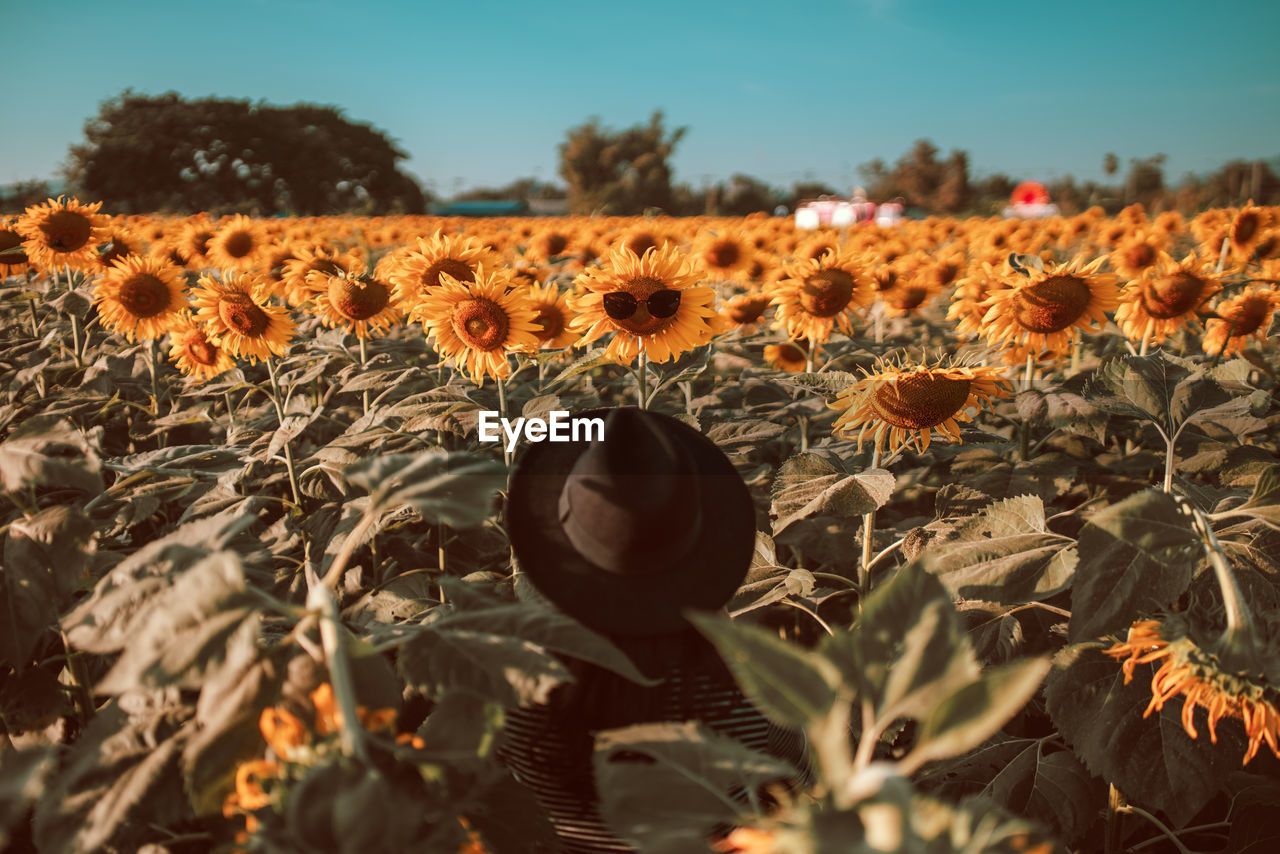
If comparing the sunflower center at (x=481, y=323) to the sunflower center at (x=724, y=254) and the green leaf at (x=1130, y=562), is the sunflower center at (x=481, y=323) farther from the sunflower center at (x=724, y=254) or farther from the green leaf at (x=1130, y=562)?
the sunflower center at (x=724, y=254)

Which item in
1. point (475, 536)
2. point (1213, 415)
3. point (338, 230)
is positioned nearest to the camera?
point (1213, 415)

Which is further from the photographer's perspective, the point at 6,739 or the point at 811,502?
the point at 811,502

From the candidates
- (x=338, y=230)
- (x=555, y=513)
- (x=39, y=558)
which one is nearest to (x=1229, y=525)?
(x=555, y=513)

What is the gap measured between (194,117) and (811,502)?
117ft

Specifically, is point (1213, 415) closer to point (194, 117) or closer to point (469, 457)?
point (469, 457)

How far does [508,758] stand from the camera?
108 cm

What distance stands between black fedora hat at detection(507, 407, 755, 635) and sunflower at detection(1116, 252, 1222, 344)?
9.07 ft

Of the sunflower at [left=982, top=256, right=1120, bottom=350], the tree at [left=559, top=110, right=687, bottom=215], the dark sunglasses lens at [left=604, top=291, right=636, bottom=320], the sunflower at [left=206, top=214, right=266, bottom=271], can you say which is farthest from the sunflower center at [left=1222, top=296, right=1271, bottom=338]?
the tree at [left=559, top=110, right=687, bottom=215]

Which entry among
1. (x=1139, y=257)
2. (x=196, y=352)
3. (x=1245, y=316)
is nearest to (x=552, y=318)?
(x=196, y=352)

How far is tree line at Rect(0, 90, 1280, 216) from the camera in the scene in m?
28.5

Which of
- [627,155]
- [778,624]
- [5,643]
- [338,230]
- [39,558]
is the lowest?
[778,624]

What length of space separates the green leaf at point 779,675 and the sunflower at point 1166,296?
3.08 meters

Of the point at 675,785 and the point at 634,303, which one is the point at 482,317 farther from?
the point at 675,785

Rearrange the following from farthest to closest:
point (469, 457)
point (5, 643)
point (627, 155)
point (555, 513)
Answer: point (627, 155), point (5, 643), point (555, 513), point (469, 457)
